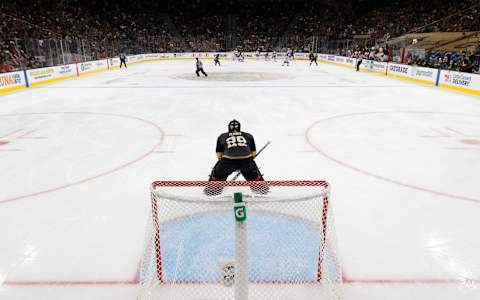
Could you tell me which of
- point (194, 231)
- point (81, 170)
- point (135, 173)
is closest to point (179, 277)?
point (194, 231)

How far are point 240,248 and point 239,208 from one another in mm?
299

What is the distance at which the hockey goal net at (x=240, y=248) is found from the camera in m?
2.54

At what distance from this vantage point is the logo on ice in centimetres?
224

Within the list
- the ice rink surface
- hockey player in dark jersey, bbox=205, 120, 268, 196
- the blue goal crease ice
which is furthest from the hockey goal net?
hockey player in dark jersey, bbox=205, 120, 268, 196

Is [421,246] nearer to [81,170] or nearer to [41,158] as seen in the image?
[81,170]

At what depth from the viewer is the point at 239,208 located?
224 centimetres

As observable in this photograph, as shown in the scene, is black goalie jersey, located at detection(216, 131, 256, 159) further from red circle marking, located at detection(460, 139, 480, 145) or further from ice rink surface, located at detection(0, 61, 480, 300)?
red circle marking, located at detection(460, 139, 480, 145)

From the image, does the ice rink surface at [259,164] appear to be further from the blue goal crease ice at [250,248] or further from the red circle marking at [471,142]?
the blue goal crease ice at [250,248]

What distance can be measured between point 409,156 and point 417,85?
1232cm

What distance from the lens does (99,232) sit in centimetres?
423

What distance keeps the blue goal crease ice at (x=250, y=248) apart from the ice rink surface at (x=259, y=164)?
321mm

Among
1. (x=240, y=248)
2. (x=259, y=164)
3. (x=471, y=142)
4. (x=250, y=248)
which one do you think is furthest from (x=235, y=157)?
(x=471, y=142)

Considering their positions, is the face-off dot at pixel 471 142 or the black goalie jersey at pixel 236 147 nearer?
the black goalie jersey at pixel 236 147

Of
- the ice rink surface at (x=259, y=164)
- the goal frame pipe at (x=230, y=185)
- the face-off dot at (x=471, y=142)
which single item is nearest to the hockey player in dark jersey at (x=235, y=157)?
the ice rink surface at (x=259, y=164)
